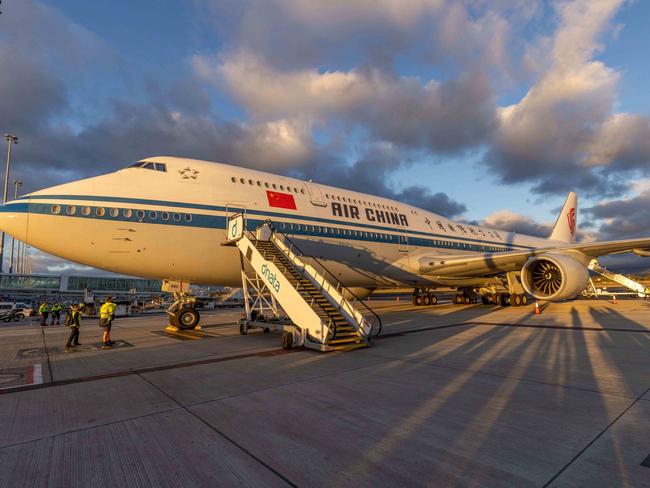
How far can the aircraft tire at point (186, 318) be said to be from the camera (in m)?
12.8

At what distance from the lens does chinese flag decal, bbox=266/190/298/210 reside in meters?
13.1

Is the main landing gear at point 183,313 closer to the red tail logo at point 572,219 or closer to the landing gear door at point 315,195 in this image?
the landing gear door at point 315,195

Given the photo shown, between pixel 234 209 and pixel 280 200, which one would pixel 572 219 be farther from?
pixel 234 209

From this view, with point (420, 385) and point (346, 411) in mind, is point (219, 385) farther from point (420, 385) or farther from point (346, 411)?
point (420, 385)

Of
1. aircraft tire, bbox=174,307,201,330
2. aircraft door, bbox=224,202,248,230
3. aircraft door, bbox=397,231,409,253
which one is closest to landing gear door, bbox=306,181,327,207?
aircraft door, bbox=224,202,248,230

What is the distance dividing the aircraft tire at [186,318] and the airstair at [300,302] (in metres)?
2.45

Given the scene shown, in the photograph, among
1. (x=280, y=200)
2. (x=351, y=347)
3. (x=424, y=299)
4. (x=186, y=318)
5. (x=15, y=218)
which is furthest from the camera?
(x=424, y=299)

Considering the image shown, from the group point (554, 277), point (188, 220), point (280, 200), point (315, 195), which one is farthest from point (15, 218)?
point (554, 277)

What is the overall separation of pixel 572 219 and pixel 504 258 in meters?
22.9

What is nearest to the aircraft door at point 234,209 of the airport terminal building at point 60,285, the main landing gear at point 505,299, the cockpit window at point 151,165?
the cockpit window at point 151,165

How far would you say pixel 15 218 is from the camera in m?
9.55

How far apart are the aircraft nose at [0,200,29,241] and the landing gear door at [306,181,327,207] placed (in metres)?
8.90

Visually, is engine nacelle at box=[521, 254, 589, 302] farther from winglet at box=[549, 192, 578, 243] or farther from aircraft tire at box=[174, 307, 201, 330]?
winglet at box=[549, 192, 578, 243]

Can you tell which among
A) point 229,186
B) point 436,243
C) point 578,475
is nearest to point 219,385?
point 578,475
